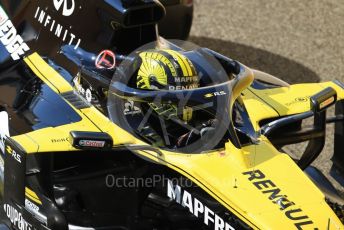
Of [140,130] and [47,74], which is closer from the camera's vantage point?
[140,130]

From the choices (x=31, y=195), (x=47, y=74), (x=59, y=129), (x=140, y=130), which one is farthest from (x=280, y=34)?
(x=59, y=129)

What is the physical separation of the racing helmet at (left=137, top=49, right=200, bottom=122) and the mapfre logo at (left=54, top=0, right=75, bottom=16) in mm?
961

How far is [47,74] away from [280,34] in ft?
14.6

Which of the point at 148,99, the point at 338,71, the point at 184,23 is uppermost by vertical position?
the point at 148,99

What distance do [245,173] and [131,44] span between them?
54.3 inches

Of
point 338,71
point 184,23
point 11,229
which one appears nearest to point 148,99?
point 11,229

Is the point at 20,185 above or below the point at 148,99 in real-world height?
below

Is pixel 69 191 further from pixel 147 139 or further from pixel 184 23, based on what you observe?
pixel 184 23

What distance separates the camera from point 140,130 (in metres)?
5.90

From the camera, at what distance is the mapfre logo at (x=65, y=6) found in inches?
260

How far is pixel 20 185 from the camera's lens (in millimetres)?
5676

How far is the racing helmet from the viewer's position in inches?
227

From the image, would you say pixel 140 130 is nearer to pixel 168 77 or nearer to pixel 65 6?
pixel 168 77

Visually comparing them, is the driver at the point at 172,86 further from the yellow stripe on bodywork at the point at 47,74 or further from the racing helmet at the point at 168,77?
the yellow stripe on bodywork at the point at 47,74
